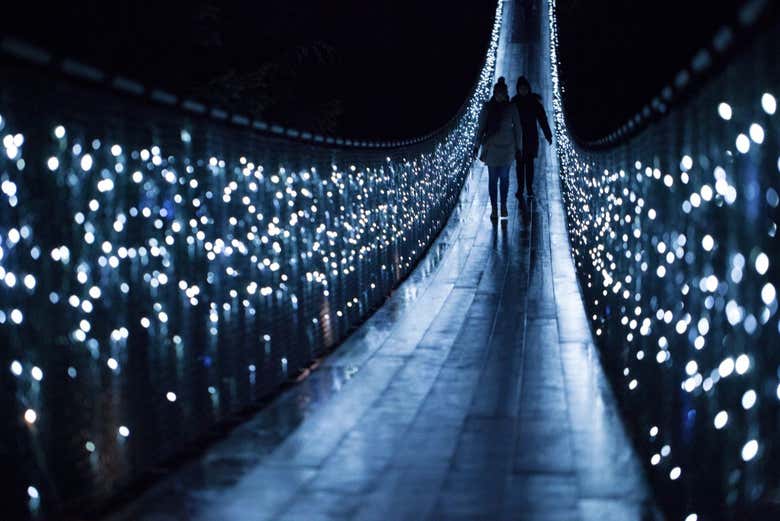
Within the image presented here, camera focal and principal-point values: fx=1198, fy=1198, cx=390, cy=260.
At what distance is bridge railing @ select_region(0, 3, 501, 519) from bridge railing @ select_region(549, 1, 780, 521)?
194 cm

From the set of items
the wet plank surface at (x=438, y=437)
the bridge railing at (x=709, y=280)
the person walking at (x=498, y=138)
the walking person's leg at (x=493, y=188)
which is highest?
the person walking at (x=498, y=138)

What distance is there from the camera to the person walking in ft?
50.6

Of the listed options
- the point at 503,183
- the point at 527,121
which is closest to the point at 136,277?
the point at 503,183

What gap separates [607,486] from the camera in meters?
4.61

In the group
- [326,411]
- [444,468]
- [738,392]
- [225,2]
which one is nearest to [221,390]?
[326,411]

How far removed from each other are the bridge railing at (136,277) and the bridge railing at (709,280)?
1.94 metres

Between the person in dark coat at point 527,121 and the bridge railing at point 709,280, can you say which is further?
the person in dark coat at point 527,121

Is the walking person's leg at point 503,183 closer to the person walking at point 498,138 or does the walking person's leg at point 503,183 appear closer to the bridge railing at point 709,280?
the person walking at point 498,138

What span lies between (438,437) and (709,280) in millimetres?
2166

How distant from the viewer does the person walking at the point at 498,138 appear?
50.6 ft

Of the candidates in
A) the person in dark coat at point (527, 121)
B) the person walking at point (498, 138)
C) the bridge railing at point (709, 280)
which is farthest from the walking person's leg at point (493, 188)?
the bridge railing at point (709, 280)

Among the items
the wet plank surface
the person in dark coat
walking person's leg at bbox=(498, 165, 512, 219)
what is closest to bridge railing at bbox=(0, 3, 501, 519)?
the wet plank surface

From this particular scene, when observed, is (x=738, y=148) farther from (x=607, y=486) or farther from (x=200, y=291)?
(x=200, y=291)

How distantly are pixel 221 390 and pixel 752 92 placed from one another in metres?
3.57
